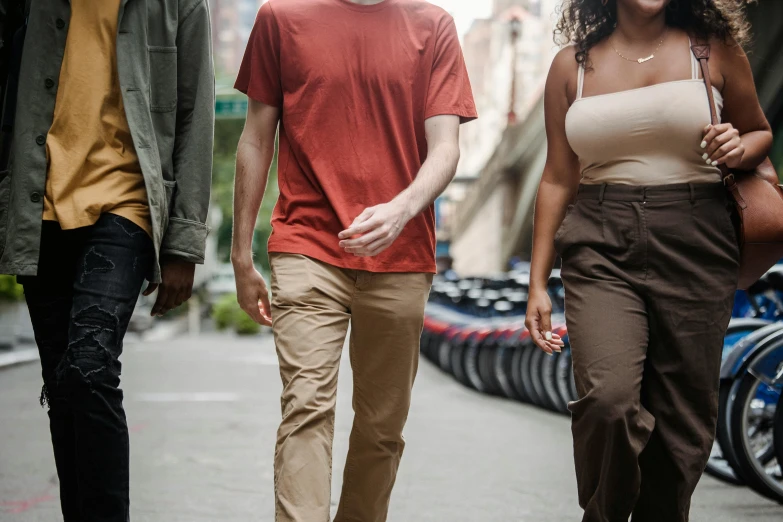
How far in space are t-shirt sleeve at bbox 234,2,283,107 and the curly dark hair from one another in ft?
2.95

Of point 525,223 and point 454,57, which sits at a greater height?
point 454,57

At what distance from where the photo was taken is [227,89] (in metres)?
23.9

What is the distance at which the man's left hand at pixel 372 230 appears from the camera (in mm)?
2898

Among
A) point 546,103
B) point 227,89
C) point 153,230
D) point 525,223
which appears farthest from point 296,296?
point 525,223

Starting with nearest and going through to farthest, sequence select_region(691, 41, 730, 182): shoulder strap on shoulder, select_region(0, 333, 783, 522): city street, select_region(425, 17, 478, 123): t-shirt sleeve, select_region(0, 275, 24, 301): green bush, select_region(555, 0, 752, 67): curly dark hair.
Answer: select_region(691, 41, 730, 182): shoulder strap on shoulder < select_region(555, 0, 752, 67): curly dark hair < select_region(425, 17, 478, 123): t-shirt sleeve < select_region(0, 333, 783, 522): city street < select_region(0, 275, 24, 301): green bush

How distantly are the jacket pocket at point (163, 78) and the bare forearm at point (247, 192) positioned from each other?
29 cm

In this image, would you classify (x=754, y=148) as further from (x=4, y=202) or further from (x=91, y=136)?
(x=4, y=202)

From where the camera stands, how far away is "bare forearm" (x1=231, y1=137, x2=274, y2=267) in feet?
11.3

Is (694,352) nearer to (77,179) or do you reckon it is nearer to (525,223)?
(77,179)

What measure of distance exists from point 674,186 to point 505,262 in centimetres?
3727

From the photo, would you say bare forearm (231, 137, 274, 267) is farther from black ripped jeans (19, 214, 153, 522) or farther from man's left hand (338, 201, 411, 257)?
man's left hand (338, 201, 411, 257)

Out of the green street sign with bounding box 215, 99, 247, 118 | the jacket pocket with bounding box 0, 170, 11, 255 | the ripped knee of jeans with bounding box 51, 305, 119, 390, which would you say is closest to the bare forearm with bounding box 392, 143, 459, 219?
the ripped knee of jeans with bounding box 51, 305, 119, 390

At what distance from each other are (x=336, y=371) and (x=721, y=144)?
1.27m

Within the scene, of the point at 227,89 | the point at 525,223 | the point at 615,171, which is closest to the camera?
the point at 615,171
